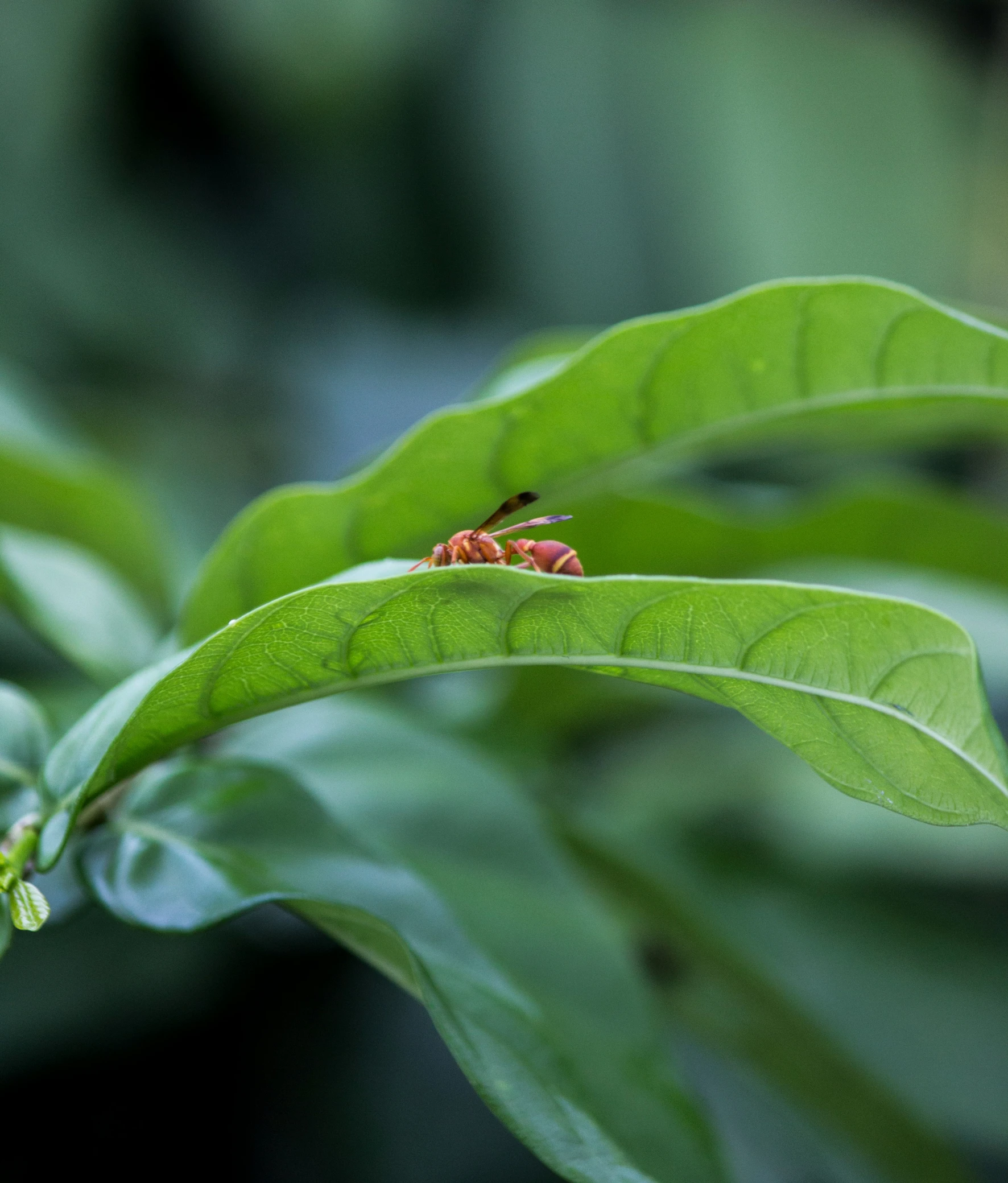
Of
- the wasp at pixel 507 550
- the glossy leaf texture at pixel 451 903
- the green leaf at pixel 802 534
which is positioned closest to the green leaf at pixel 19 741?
the glossy leaf texture at pixel 451 903

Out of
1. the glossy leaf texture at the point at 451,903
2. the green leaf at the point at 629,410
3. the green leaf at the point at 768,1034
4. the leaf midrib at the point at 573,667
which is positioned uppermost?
the green leaf at the point at 629,410

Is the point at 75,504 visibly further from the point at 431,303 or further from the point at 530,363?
the point at 431,303

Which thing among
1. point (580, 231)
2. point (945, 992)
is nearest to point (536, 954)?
point (945, 992)

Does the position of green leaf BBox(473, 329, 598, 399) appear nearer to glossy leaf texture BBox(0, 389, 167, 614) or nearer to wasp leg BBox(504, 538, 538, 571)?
wasp leg BBox(504, 538, 538, 571)

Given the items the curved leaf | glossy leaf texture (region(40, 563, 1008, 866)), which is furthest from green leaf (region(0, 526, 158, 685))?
glossy leaf texture (region(40, 563, 1008, 866))

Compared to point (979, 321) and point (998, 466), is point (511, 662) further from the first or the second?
point (998, 466)

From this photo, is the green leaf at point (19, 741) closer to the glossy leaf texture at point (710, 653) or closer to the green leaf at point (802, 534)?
the glossy leaf texture at point (710, 653)

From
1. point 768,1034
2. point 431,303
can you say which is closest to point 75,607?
point 768,1034
